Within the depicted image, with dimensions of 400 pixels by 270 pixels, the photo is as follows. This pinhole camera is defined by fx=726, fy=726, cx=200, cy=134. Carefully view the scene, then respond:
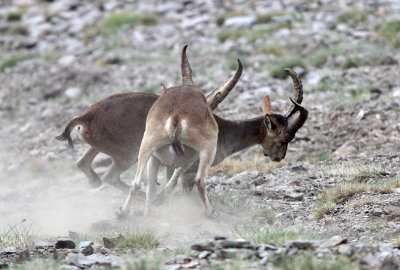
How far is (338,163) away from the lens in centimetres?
1117

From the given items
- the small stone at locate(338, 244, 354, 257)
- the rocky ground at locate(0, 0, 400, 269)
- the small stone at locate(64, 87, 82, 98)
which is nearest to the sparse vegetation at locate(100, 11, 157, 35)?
the rocky ground at locate(0, 0, 400, 269)

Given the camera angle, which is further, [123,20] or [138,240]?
[123,20]

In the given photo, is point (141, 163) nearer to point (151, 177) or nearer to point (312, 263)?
point (151, 177)

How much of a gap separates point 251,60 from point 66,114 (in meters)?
4.73

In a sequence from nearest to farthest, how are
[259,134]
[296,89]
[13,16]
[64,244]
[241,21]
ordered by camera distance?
[64,244] < [296,89] < [259,134] < [241,21] < [13,16]

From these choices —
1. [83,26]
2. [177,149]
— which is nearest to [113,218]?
[177,149]

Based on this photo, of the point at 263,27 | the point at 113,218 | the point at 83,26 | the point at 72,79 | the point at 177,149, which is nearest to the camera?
the point at 177,149

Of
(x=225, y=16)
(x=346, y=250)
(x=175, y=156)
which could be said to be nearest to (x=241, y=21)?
(x=225, y=16)

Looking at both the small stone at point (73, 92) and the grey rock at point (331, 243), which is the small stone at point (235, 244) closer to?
the grey rock at point (331, 243)

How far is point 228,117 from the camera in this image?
14117mm

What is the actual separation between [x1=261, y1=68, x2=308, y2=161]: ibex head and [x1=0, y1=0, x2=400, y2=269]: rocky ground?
0.47m

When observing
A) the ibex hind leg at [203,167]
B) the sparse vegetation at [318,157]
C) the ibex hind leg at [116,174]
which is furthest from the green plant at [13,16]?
the ibex hind leg at [203,167]

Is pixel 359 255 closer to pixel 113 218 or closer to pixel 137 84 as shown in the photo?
pixel 113 218

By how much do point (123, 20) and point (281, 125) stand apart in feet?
46.6
